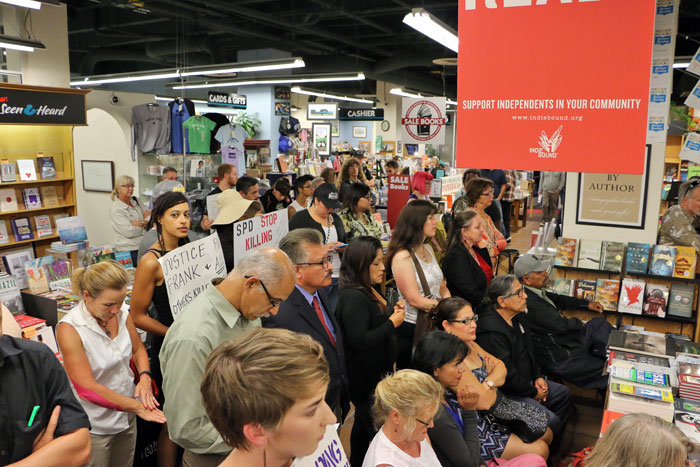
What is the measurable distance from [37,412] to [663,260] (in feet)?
16.1

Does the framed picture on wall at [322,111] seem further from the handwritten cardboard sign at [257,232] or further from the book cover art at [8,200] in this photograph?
the handwritten cardboard sign at [257,232]

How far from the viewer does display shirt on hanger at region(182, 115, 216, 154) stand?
9500 millimetres

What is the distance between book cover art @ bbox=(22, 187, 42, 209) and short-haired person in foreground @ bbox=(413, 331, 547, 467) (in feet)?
21.4

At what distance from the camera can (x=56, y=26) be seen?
816 cm

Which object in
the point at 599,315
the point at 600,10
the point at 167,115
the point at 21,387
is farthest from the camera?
the point at 167,115

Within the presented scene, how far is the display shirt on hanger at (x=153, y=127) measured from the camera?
9.77m

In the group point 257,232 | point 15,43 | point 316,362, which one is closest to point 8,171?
point 15,43

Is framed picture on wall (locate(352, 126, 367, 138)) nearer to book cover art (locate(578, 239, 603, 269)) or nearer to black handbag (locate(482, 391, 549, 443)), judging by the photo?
book cover art (locate(578, 239, 603, 269))

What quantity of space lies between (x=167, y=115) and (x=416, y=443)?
28.2ft

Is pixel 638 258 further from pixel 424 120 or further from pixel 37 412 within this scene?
pixel 424 120

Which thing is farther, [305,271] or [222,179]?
[222,179]

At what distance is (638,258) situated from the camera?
4984 millimetres

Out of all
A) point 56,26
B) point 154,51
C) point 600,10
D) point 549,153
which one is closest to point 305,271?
point 549,153

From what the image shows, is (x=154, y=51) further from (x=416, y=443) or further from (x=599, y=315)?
(x=416, y=443)
